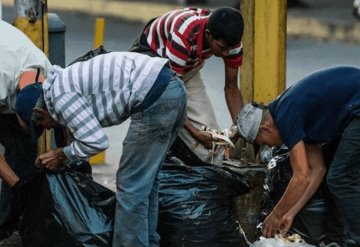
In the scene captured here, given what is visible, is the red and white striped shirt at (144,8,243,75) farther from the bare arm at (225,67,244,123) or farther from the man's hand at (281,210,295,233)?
the man's hand at (281,210,295,233)

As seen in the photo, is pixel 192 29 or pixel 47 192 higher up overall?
pixel 192 29

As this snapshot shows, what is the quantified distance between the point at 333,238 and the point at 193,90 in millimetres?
1191

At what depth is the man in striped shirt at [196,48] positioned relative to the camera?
211 inches

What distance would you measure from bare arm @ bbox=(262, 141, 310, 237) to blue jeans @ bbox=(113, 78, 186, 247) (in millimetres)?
569

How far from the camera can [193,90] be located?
6031 millimetres

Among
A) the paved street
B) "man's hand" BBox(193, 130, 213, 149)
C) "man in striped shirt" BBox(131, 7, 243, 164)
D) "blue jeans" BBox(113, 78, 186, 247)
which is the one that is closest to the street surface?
the paved street

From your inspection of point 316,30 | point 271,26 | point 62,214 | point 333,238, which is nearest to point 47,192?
point 62,214

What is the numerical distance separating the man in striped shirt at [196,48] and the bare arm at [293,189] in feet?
1.99

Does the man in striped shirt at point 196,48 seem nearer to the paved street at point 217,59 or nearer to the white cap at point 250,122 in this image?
the white cap at point 250,122

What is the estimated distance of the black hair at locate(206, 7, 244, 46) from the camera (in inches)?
209

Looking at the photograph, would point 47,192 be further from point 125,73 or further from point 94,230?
point 125,73

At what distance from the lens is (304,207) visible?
211 inches

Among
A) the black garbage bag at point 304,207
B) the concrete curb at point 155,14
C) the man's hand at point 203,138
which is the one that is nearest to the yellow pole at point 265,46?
the man's hand at point 203,138

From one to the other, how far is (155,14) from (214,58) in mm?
4326
